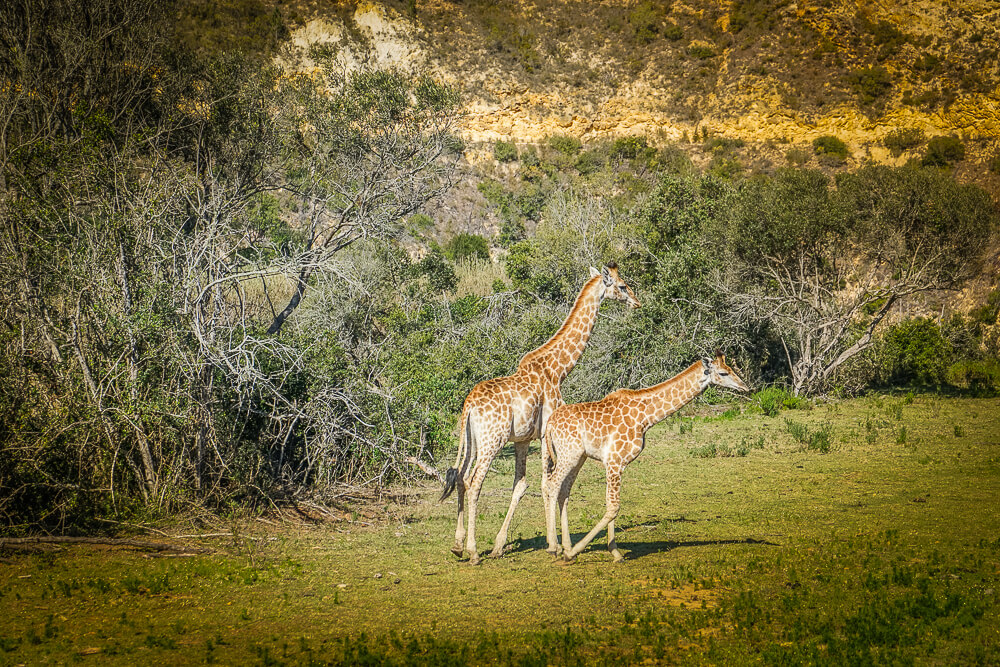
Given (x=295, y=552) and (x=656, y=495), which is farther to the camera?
(x=656, y=495)

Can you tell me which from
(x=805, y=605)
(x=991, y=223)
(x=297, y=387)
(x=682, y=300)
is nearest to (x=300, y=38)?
(x=682, y=300)

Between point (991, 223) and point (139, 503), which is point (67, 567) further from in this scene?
point (991, 223)

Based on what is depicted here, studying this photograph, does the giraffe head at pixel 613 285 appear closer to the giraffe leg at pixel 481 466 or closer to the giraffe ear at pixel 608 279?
the giraffe ear at pixel 608 279

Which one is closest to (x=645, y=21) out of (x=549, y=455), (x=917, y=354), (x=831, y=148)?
(x=831, y=148)

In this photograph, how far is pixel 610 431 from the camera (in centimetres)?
877

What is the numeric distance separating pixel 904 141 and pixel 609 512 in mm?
38894

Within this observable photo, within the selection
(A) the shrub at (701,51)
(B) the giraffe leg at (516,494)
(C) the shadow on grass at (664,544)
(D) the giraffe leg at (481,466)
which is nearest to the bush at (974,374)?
(C) the shadow on grass at (664,544)

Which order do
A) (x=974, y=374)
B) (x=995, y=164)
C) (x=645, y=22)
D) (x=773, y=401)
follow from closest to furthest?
(x=773, y=401), (x=974, y=374), (x=995, y=164), (x=645, y=22)

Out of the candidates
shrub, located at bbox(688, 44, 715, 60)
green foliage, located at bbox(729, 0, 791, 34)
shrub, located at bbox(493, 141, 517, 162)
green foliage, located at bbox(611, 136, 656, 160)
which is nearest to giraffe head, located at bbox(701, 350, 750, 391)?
green foliage, located at bbox(611, 136, 656, 160)

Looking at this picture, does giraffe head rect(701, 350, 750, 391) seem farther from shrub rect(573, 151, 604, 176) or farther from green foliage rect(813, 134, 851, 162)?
green foliage rect(813, 134, 851, 162)

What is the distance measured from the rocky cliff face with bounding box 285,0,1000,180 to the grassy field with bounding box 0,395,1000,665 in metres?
35.3

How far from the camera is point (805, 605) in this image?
23.1 feet

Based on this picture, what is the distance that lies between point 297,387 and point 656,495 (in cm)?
529

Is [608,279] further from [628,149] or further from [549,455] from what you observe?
[628,149]
